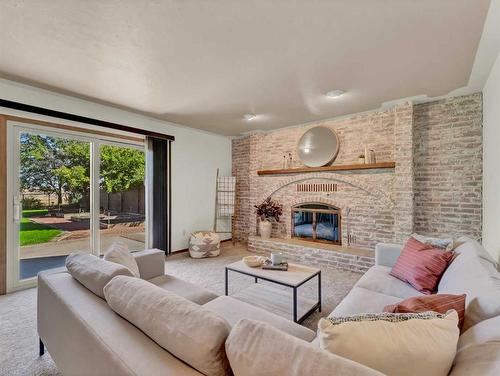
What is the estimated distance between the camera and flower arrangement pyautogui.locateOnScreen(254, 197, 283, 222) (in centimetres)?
481

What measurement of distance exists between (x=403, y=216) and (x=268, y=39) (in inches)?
114

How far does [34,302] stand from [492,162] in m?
4.97

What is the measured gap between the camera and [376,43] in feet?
6.89

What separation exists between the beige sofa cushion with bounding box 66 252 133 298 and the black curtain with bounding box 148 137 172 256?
2.68m

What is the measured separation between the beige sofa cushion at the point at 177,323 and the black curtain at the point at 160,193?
10.6 ft

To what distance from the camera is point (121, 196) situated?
4020 mm

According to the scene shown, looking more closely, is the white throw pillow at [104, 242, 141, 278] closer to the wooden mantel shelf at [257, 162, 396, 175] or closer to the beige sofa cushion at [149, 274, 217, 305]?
the beige sofa cushion at [149, 274, 217, 305]

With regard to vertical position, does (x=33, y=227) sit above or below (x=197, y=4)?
below

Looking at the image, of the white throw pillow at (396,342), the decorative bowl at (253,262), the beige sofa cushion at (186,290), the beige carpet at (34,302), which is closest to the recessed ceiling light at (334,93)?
the decorative bowl at (253,262)

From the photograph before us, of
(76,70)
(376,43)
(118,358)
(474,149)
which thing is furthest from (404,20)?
(76,70)

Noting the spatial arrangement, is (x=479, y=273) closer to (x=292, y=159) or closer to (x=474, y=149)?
(x=474, y=149)

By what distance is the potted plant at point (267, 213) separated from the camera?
4.81 meters

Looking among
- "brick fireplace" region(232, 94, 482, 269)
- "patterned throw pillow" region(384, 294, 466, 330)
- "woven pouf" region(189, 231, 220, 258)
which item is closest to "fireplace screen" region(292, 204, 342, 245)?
"brick fireplace" region(232, 94, 482, 269)

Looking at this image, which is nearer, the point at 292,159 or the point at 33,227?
the point at 33,227
